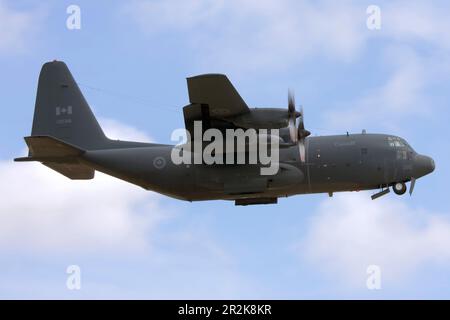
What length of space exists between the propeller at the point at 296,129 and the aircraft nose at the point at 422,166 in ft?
13.7

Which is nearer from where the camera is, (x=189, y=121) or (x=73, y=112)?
(x=189, y=121)

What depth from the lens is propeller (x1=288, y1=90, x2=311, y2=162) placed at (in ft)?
91.9

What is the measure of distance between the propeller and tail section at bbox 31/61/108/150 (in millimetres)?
7623

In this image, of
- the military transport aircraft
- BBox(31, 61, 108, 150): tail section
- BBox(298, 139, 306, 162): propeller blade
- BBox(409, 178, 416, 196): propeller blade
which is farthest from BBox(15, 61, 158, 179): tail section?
BBox(409, 178, 416, 196): propeller blade

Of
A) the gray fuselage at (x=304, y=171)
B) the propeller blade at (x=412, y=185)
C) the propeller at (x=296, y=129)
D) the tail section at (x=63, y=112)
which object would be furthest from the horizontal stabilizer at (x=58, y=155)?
the propeller blade at (x=412, y=185)

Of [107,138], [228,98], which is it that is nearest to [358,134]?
[228,98]

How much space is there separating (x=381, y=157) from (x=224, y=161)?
5700 mm

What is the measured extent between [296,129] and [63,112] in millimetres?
9549

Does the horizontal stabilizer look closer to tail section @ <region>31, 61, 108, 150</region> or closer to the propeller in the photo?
tail section @ <region>31, 61, 108, 150</region>

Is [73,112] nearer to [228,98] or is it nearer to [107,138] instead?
[107,138]

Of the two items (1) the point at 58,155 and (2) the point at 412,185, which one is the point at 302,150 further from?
(1) the point at 58,155

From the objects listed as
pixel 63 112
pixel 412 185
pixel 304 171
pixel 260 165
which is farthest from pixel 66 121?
pixel 412 185

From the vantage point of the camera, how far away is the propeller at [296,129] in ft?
91.9

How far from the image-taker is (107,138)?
1268 inches
